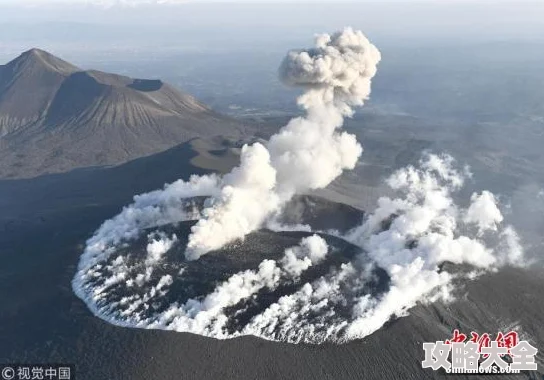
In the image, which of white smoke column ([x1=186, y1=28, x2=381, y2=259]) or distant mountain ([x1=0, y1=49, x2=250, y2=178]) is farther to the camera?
distant mountain ([x1=0, y1=49, x2=250, y2=178])

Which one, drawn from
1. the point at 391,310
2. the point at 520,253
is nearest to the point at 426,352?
the point at 391,310

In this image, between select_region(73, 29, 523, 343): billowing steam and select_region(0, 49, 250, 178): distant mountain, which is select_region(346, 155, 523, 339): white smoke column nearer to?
select_region(73, 29, 523, 343): billowing steam

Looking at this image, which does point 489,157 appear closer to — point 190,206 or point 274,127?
point 274,127

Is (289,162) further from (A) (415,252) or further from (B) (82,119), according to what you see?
(B) (82,119)

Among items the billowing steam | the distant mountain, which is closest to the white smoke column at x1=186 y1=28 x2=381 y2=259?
the billowing steam

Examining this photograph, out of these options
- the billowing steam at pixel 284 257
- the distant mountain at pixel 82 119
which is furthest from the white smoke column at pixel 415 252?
the distant mountain at pixel 82 119

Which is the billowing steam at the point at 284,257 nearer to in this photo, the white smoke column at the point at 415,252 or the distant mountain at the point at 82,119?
the white smoke column at the point at 415,252
